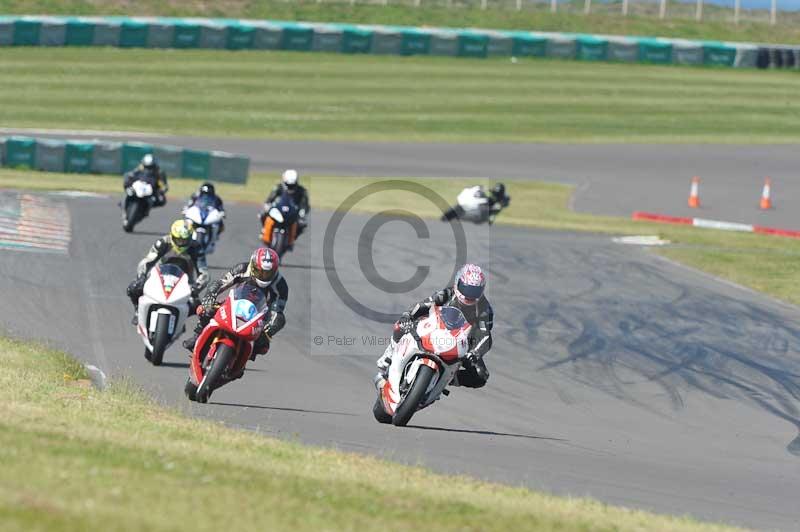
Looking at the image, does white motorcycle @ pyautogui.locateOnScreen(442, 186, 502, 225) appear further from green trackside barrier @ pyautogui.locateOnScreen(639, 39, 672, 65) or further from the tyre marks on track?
green trackside barrier @ pyautogui.locateOnScreen(639, 39, 672, 65)

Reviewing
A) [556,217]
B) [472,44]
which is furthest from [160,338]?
[472,44]

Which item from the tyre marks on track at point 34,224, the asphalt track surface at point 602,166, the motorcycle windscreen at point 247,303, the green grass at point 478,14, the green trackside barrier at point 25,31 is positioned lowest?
the tyre marks on track at point 34,224

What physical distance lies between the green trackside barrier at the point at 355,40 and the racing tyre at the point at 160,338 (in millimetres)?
40436

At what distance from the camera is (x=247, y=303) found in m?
12.4

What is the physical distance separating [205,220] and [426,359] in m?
9.17

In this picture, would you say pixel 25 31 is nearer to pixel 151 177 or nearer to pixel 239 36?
pixel 239 36

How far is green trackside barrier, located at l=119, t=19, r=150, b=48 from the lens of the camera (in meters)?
51.2

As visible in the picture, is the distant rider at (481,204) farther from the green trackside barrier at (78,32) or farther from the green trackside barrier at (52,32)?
the green trackside barrier at (52,32)

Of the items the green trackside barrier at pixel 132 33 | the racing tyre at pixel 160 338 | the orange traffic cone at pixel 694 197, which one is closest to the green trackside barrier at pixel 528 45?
the green trackside barrier at pixel 132 33

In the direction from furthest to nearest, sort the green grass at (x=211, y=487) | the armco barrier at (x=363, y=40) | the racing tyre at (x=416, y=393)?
the armco barrier at (x=363, y=40) < the racing tyre at (x=416, y=393) < the green grass at (x=211, y=487)

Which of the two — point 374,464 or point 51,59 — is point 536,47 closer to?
point 51,59

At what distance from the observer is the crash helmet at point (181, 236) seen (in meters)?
15.3

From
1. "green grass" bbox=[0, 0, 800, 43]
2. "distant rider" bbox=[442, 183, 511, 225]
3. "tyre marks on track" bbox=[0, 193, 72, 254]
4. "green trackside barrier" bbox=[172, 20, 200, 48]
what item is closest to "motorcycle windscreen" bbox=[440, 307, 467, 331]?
"tyre marks on track" bbox=[0, 193, 72, 254]

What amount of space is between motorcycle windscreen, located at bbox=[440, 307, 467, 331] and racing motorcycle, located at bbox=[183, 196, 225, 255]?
8673mm
